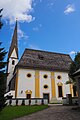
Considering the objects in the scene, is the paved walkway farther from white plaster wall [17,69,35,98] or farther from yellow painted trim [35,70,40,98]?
yellow painted trim [35,70,40,98]

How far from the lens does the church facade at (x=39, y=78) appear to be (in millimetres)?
29797

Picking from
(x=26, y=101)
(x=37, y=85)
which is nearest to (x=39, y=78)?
(x=37, y=85)

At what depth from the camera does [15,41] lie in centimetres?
4709

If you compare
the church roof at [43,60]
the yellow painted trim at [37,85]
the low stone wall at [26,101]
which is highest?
the church roof at [43,60]

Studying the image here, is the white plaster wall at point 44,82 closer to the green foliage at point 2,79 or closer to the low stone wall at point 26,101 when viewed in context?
the low stone wall at point 26,101

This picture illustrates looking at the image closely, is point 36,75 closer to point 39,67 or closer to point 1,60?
point 39,67

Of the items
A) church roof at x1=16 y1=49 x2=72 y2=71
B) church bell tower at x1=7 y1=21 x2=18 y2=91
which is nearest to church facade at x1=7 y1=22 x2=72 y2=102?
church roof at x1=16 y1=49 x2=72 y2=71

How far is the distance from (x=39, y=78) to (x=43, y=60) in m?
5.67

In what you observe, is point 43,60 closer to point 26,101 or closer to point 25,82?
point 25,82

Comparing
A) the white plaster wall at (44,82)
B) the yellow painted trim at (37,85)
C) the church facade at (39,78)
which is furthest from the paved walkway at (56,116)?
the white plaster wall at (44,82)

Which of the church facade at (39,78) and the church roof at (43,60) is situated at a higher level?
the church roof at (43,60)

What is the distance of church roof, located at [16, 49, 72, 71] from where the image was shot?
106 ft

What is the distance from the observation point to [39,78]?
3162cm

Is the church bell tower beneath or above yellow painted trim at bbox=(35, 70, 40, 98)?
above
